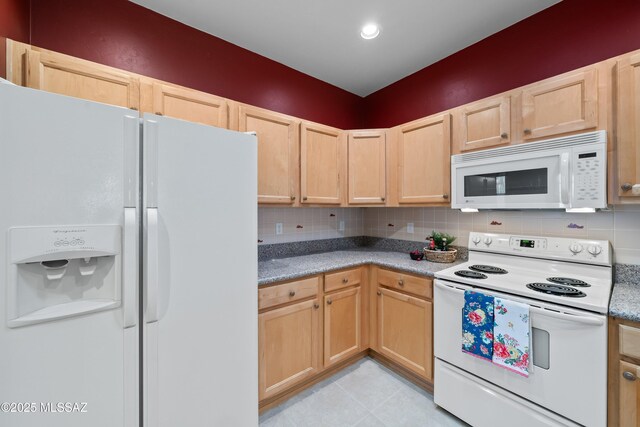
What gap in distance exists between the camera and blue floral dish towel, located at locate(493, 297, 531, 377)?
4.45 ft

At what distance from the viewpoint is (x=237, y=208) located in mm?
1311

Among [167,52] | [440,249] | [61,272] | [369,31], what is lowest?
[440,249]

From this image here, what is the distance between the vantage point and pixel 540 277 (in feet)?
5.47

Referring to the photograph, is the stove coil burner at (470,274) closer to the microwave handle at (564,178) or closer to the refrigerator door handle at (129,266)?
the microwave handle at (564,178)

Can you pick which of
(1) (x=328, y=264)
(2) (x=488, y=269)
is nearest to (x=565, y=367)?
(2) (x=488, y=269)

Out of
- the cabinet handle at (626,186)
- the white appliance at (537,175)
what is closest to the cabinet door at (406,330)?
the white appliance at (537,175)

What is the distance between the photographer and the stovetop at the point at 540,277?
4.31 feet

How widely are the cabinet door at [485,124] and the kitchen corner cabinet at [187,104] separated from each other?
1779 mm

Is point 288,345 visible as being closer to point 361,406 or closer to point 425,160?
point 361,406

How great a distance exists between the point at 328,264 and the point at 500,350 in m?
1.20

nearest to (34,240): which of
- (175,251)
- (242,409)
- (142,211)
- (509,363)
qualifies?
(142,211)

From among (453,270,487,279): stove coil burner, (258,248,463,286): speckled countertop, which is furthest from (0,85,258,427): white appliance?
(453,270,487,279): stove coil burner

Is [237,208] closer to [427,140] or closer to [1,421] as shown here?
[1,421]

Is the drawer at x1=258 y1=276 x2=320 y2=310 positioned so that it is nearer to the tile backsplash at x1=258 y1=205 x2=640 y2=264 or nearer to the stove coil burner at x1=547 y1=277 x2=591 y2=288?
the tile backsplash at x1=258 y1=205 x2=640 y2=264
